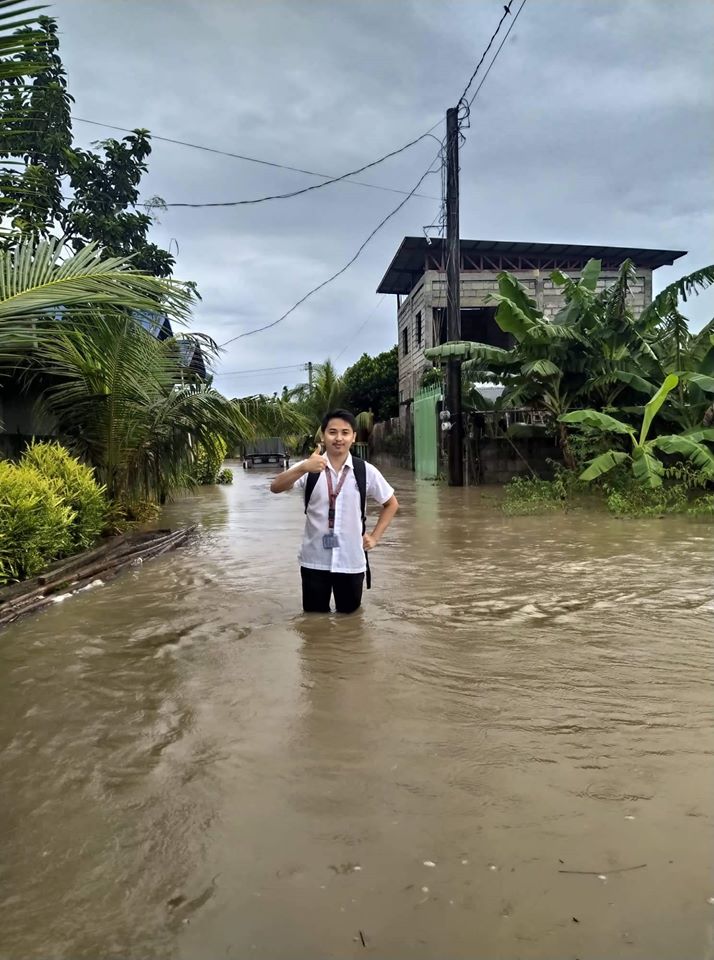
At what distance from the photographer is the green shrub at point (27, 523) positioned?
588 centimetres

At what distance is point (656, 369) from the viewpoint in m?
14.0

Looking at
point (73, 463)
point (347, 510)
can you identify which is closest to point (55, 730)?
point (347, 510)

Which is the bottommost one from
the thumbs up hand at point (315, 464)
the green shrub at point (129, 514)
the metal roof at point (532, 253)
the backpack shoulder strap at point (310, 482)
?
the green shrub at point (129, 514)

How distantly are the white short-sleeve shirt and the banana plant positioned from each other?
797cm

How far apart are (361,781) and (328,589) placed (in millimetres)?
2456

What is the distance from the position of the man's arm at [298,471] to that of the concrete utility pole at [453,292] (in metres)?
11.4

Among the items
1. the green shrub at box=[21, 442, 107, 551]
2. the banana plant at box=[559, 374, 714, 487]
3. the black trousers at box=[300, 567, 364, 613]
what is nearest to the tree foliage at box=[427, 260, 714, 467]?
the banana plant at box=[559, 374, 714, 487]

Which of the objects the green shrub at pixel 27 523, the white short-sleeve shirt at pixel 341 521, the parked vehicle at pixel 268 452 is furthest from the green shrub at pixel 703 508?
the parked vehicle at pixel 268 452

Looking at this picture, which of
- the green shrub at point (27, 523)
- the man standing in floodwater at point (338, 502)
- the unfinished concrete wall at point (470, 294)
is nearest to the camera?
the man standing in floodwater at point (338, 502)

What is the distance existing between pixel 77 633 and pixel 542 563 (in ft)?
15.5

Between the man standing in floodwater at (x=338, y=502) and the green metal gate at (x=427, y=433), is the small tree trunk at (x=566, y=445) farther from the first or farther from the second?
the man standing in floodwater at (x=338, y=502)

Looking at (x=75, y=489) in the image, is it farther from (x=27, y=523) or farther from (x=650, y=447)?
(x=650, y=447)

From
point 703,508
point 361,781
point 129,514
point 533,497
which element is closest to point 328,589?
point 361,781

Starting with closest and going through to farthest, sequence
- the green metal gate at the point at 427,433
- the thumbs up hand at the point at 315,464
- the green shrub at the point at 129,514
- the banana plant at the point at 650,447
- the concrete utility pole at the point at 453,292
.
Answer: the thumbs up hand at the point at 315,464 < the green shrub at the point at 129,514 < the banana plant at the point at 650,447 < the concrete utility pole at the point at 453,292 < the green metal gate at the point at 427,433
